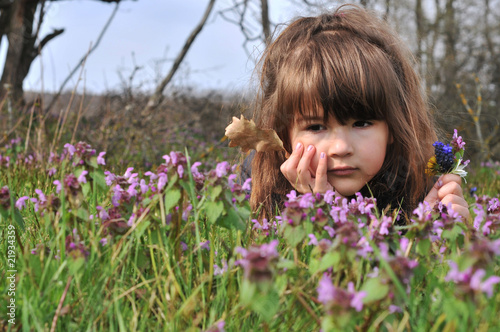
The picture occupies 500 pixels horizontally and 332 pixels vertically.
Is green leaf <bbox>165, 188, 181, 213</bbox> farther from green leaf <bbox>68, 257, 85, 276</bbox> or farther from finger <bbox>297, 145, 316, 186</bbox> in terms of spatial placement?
finger <bbox>297, 145, 316, 186</bbox>

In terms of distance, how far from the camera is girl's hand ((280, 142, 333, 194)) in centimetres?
273

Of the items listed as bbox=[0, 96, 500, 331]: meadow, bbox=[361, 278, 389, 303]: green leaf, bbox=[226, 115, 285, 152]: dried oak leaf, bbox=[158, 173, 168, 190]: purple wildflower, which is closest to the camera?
bbox=[361, 278, 389, 303]: green leaf

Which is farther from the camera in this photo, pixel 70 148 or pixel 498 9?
pixel 498 9

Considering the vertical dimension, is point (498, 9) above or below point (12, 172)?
above

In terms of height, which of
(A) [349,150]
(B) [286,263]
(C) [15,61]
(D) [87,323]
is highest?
(C) [15,61]

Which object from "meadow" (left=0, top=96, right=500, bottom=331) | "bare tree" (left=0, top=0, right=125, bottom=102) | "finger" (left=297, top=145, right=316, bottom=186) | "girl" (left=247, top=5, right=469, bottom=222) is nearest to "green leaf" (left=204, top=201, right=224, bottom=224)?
"meadow" (left=0, top=96, right=500, bottom=331)

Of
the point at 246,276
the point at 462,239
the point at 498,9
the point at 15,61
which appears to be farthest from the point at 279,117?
the point at 498,9

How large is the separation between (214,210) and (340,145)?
1.44m

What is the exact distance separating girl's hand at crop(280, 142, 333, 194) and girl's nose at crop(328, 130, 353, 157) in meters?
0.06

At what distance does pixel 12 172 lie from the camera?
4023 millimetres

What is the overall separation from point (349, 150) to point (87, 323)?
1.78 meters

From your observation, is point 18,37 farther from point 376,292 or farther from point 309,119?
point 376,292

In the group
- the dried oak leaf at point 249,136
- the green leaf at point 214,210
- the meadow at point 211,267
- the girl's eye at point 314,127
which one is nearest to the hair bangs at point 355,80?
the girl's eye at point 314,127

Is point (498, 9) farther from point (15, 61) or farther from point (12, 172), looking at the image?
point (12, 172)
